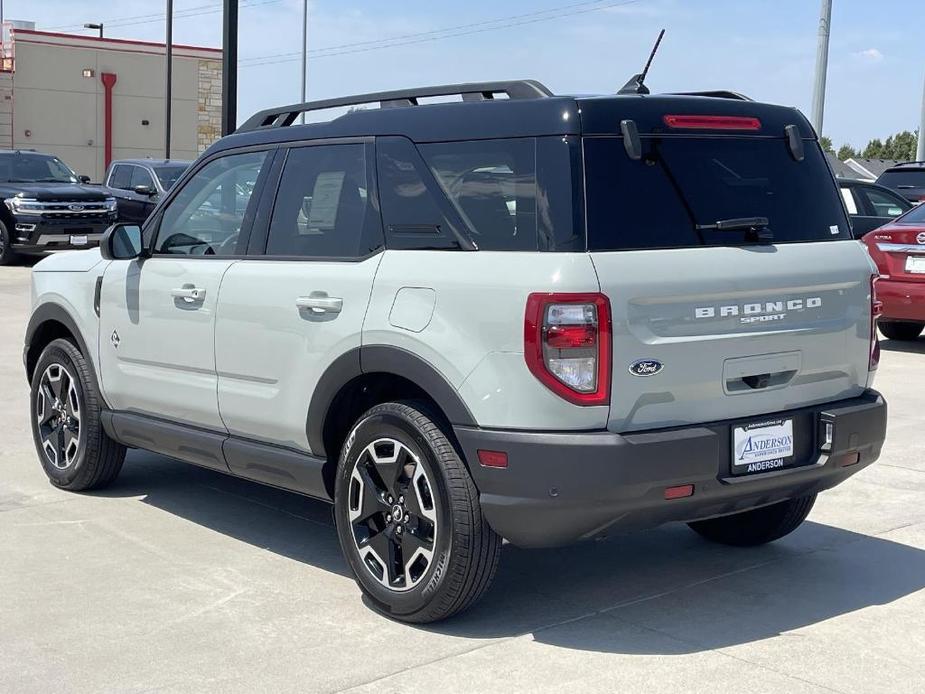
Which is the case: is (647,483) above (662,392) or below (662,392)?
below

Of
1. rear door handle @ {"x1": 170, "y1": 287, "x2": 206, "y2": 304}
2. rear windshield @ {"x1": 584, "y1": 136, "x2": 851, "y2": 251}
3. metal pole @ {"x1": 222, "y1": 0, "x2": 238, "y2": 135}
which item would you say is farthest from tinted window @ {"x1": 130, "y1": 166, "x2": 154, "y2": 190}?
rear windshield @ {"x1": 584, "y1": 136, "x2": 851, "y2": 251}

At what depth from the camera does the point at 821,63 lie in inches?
827

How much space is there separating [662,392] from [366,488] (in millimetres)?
1209

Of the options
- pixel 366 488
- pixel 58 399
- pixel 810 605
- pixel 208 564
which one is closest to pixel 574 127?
pixel 366 488

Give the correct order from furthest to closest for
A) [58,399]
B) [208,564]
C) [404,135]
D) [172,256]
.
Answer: [58,399] < [172,256] < [208,564] < [404,135]

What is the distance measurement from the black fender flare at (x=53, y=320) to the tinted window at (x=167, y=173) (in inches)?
624

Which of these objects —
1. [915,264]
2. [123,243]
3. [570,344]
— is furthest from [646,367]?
[915,264]

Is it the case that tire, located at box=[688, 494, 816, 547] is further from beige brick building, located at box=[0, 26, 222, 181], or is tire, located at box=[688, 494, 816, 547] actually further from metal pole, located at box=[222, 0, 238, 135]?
beige brick building, located at box=[0, 26, 222, 181]

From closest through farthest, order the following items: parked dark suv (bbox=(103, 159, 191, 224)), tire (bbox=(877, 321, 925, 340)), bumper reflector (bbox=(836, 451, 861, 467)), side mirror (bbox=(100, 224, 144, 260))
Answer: bumper reflector (bbox=(836, 451, 861, 467)) < side mirror (bbox=(100, 224, 144, 260)) < tire (bbox=(877, 321, 925, 340)) < parked dark suv (bbox=(103, 159, 191, 224))

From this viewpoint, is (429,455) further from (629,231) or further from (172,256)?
(172,256)

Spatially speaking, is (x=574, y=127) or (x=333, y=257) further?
(x=333, y=257)

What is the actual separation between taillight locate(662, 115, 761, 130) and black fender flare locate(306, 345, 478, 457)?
1242 mm

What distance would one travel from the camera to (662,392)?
4.38 m

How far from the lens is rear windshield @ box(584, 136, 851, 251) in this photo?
4.41 m
